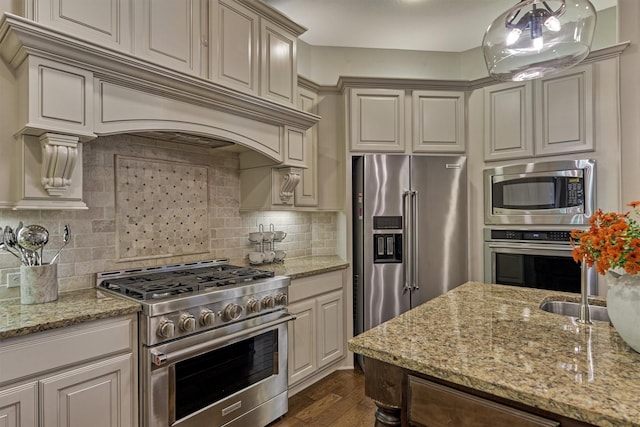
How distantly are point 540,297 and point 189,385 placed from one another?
6.12ft

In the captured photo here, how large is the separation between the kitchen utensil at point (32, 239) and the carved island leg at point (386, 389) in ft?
5.19

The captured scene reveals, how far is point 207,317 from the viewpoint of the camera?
1.86m

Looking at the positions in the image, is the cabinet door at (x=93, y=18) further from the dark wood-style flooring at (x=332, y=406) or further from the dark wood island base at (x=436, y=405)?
the dark wood-style flooring at (x=332, y=406)

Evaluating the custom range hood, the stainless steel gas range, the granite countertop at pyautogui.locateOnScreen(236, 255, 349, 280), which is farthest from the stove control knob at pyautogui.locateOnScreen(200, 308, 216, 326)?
the custom range hood

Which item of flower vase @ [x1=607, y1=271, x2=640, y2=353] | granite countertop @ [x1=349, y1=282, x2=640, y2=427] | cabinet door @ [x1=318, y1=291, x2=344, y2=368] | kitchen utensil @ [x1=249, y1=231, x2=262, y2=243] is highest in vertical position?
kitchen utensil @ [x1=249, y1=231, x2=262, y2=243]

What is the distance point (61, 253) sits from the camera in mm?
1896

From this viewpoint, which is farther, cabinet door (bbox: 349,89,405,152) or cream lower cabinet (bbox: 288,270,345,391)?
cabinet door (bbox: 349,89,405,152)

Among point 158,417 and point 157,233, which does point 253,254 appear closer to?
point 157,233

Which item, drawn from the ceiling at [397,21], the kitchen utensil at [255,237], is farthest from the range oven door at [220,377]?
the ceiling at [397,21]

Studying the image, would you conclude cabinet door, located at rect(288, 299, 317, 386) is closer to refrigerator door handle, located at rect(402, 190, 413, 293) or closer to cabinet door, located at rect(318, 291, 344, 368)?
cabinet door, located at rect(318, 291, 344, 368)

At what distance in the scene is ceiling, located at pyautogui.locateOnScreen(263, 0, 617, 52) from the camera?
2902mm

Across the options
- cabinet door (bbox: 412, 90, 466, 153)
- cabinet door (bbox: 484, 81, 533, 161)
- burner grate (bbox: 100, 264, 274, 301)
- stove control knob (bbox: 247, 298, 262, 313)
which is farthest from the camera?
cabinet door (bbox: 412, 90, 466, 153)

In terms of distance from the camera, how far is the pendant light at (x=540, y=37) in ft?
4.40

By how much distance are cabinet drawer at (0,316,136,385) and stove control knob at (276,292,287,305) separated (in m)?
0.86
